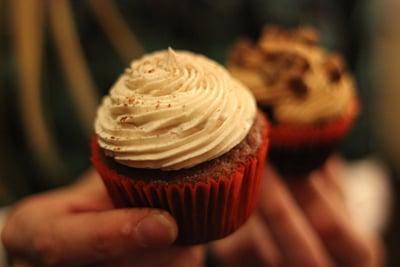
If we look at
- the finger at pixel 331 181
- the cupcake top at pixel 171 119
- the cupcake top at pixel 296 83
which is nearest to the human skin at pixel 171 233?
the finger at pixel 331 181

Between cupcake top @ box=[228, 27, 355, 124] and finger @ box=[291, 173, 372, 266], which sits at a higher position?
cupcake top @ box=[228, 27, 355, 124]

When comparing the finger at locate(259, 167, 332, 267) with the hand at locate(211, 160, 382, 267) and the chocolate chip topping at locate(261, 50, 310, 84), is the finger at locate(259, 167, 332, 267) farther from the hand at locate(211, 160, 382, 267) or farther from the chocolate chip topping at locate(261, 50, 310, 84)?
the chocolate chip topping at locate(261, 50, 310, 84)

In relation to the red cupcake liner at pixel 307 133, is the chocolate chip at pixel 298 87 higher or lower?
higher

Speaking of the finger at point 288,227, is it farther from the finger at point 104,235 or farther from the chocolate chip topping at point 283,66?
the finger at point 104,235

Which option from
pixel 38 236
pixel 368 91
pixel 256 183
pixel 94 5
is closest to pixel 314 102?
pixel 256 183

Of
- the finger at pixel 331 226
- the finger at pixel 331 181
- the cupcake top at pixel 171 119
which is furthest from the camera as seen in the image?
the finger at pixel 331 181

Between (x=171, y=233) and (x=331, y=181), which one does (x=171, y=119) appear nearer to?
(x=171, y=233)

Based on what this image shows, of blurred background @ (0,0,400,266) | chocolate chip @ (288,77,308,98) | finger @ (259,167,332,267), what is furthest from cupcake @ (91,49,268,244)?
blurred background @ (0,0,400,266)
